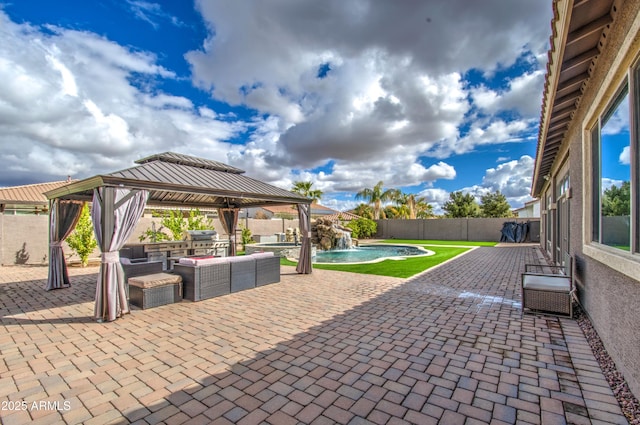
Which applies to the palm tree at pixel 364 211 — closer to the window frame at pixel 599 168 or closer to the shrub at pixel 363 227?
the shrub at pixel 363 227

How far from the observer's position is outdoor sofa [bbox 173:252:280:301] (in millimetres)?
6359

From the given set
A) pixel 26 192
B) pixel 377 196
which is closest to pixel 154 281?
pixel 26 192

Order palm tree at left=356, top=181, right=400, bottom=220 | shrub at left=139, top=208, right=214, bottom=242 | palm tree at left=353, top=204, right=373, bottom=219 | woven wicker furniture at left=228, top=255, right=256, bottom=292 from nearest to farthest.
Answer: woven wicker furniture at left=228, top=255, right=256, bottom=292 → shrub at left=139, top=208, right=214, bottom=242 → palm tree at left=353, top=204, right=373, bottom=219 → palm tree at left=356, top=181, right=400, bottom=220

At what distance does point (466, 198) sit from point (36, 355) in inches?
1478

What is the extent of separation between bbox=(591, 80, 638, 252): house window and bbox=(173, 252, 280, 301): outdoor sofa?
21.7 feet

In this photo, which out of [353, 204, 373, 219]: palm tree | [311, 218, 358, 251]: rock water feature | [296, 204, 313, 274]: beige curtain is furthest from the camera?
[353, 204, 373, 219]: palm tree

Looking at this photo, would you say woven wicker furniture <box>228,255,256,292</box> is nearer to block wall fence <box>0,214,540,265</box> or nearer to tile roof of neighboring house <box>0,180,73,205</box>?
block wall fence <box>0,214,540,265</box>

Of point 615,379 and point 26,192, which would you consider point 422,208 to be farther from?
point 26,192

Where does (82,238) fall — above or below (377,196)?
below

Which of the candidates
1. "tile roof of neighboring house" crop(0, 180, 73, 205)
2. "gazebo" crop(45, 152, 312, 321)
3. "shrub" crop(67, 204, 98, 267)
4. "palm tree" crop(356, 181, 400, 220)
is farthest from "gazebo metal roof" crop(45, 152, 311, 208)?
"palm tree" crop(356, 181, 400, 220)

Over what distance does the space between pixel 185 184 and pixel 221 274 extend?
216 cm

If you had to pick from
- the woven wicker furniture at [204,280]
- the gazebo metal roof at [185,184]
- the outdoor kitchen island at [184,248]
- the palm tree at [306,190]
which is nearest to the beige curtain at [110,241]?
the gazebo metal roof at [185,184]

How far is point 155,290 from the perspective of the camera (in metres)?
5.94

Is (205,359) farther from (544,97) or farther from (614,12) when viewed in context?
(544,97)
